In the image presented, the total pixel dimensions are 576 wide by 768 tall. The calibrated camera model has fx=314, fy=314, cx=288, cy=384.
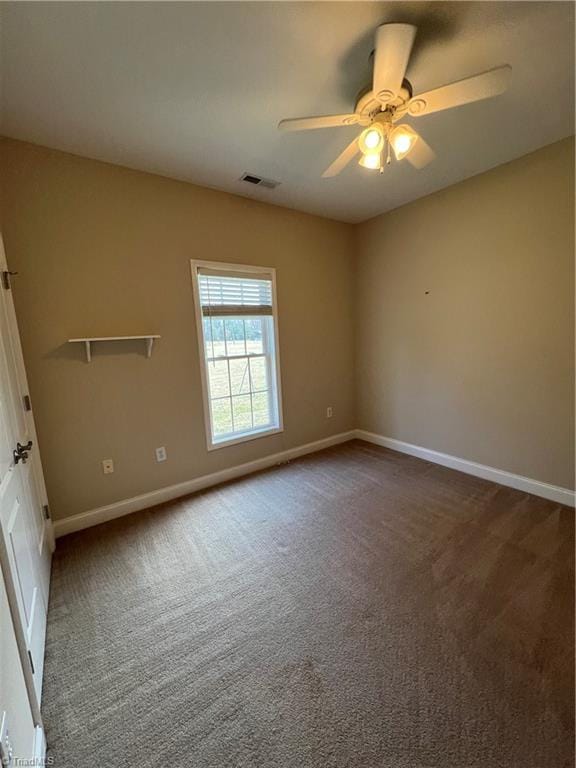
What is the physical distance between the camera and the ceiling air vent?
2.59 m

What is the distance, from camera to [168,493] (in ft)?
9.14

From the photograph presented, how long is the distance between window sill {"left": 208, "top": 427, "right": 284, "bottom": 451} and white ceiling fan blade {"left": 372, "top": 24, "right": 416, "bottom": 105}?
2.71 metres

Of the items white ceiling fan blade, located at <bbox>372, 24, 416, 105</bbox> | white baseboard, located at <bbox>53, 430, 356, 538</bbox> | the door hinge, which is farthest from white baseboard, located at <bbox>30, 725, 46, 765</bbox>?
white ceiling fan blade, located at <bbox>372, 24, 416, 105</bbox>

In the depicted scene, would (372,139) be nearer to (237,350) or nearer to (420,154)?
(420,154)

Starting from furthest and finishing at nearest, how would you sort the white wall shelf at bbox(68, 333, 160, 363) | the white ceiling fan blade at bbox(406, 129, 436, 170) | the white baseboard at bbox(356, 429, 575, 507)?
the white baseboard at bbox(356, 429, 575, 507) < the white wall shelf at bbox(68, 333, 160, 363) < the white ceiling fan blade at bbox(406, 129, 436, 170)

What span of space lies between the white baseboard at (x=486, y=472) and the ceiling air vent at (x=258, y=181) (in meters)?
2.96

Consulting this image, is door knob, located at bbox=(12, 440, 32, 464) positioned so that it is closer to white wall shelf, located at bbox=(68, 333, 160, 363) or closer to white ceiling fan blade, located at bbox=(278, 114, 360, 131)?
white wall shelf, located at bbox=(68, 333, 160, 363)

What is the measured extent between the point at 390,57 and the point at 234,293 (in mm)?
2055

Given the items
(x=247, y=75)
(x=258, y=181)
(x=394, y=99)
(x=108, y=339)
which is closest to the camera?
(x=394, y=99)

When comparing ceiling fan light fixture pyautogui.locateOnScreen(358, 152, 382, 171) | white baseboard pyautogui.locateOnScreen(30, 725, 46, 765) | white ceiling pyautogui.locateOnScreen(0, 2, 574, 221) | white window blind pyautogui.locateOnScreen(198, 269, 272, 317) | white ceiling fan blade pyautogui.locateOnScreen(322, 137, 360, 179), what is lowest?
white baseboard pyautogui.locateOnScreen(30, 725, 46, 765)

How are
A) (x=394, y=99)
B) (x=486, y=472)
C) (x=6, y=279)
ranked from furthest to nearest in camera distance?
(x=486, y=472) → (x=6, y=279) → (x=394, y=99)

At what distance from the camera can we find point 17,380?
6.42 ft

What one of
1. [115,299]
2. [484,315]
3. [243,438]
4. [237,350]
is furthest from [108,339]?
[484,315]

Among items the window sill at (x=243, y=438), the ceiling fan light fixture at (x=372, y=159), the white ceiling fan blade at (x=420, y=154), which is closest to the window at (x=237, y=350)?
the window sill at (x=243, y=438)
